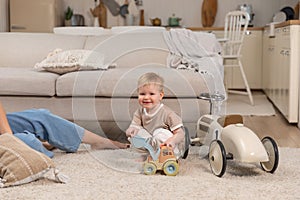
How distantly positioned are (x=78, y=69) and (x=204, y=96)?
86cm

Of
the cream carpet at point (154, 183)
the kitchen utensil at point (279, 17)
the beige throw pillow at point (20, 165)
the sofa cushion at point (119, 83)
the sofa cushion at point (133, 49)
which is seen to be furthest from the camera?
the kitchen utensil at point (279, 17)

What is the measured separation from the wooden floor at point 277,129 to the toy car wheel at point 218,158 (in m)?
0.93

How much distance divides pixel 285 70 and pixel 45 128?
239cm

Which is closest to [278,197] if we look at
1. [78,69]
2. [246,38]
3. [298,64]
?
[78,69]

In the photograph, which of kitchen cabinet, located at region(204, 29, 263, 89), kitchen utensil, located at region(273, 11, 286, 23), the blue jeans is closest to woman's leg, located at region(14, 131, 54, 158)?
the blue jeans

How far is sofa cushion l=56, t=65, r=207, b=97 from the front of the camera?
288 centimetres

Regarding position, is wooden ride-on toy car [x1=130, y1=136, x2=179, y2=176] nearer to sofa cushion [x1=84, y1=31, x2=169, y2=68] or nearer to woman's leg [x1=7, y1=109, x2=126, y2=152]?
woman's leg [x1=7, y1=109, x2=126, y2=152]

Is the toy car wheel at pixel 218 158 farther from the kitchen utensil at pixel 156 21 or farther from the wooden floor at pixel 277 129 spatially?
the kitchen utensil at pixel 156 21

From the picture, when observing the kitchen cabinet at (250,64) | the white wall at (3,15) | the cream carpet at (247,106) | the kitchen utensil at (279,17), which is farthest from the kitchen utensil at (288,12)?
the white wall at (3,15)

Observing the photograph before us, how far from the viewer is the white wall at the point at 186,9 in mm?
6859

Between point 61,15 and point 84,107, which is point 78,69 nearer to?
point 84,107

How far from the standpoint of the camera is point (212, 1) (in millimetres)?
6887

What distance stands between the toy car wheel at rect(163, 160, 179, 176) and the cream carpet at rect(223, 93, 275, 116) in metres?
1.97

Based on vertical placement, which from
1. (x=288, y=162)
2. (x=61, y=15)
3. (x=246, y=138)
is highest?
(x=61, y=15)
